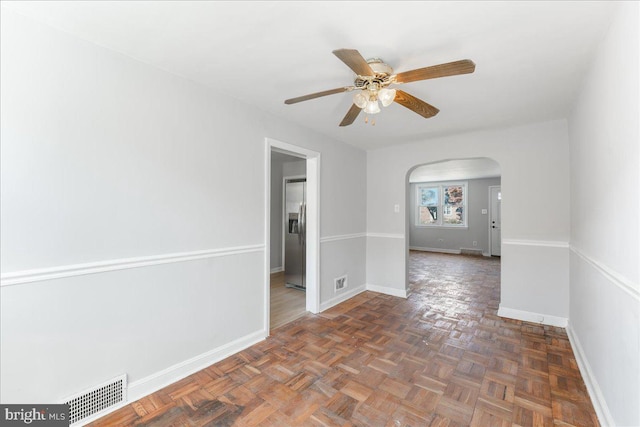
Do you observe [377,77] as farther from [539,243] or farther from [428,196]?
[428,196]

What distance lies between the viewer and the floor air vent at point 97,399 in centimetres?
167

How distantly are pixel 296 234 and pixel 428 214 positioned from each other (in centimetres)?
627

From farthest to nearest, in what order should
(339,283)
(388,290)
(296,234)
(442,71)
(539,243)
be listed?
1. (296,234)
2. (388,290)
3. (339,283)
4. (539,243)
5. (442,71)

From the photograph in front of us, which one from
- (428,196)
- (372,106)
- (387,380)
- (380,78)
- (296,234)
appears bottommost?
(387,380)

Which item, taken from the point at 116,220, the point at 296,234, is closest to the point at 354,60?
the point at 116,220

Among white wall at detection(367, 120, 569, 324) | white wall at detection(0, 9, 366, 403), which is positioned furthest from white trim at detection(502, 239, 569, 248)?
white wall at detection(0, 9, 366, 403)

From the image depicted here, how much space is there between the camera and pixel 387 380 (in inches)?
85.0

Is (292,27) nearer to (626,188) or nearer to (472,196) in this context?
(626,188)

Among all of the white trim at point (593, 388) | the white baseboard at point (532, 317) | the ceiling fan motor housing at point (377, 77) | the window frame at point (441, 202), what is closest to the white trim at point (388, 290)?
the white baseboard at point (532, 317)

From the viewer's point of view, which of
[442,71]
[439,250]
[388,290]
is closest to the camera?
[442,71]

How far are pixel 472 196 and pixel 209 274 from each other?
28.2 ft

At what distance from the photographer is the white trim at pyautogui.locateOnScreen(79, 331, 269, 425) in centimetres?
190

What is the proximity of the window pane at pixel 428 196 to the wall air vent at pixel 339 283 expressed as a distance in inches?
254

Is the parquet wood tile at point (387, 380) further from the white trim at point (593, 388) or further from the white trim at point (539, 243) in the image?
the white trim at point (539, 243)
